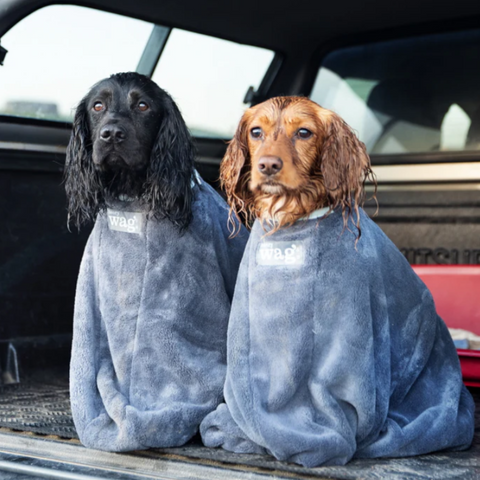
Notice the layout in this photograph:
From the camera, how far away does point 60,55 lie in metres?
3.79

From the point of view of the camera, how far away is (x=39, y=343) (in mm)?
3559

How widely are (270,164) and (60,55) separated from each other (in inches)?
75.8

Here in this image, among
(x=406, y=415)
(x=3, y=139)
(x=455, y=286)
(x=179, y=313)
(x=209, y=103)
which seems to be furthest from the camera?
(x=209, y=103)

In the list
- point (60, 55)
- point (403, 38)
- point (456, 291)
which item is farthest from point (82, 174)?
point (403, 38)

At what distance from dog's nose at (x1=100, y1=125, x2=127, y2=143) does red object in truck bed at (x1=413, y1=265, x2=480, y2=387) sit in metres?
2.18

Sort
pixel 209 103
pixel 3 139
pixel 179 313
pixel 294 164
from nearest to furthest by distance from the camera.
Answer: pixel 294 164
pixel 179 313
pixel 3 139
pixel 209 103

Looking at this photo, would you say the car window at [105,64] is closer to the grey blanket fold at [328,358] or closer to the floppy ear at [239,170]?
the floppy ear at [239,170]

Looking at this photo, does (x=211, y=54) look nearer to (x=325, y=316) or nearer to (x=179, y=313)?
(x=179, y=313)

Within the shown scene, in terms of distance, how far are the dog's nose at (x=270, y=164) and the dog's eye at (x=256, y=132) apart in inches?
6.3

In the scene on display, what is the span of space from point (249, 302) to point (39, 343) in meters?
1.50

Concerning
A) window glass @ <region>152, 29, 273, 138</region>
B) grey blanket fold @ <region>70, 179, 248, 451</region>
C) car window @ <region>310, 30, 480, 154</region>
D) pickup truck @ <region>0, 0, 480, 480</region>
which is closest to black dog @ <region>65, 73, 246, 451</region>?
grey blanket fold @ <region>70, 179, 248, 451</region>

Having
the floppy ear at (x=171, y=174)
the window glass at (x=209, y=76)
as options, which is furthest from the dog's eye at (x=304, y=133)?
the window glass at (x=209, y=76)

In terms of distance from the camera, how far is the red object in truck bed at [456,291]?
413cm

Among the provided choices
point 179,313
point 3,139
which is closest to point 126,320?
point 179,313
